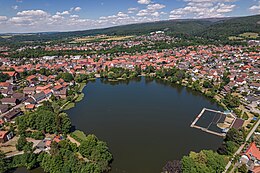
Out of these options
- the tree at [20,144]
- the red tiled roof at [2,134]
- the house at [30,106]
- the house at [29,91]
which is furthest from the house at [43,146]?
the house at [29,91]

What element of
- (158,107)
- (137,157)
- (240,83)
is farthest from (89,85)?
(240,83)

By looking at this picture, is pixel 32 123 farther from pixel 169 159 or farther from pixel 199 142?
pixel 199 142

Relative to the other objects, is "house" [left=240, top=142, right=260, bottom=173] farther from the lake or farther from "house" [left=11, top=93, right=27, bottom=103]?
"house" [left=11, top=93, right=27, bottom=103]

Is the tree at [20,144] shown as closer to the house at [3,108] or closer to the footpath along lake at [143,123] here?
the footpath along lake at [143,123]

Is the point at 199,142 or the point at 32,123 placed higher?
the point at 32,123

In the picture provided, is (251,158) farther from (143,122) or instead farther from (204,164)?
(143,122)
